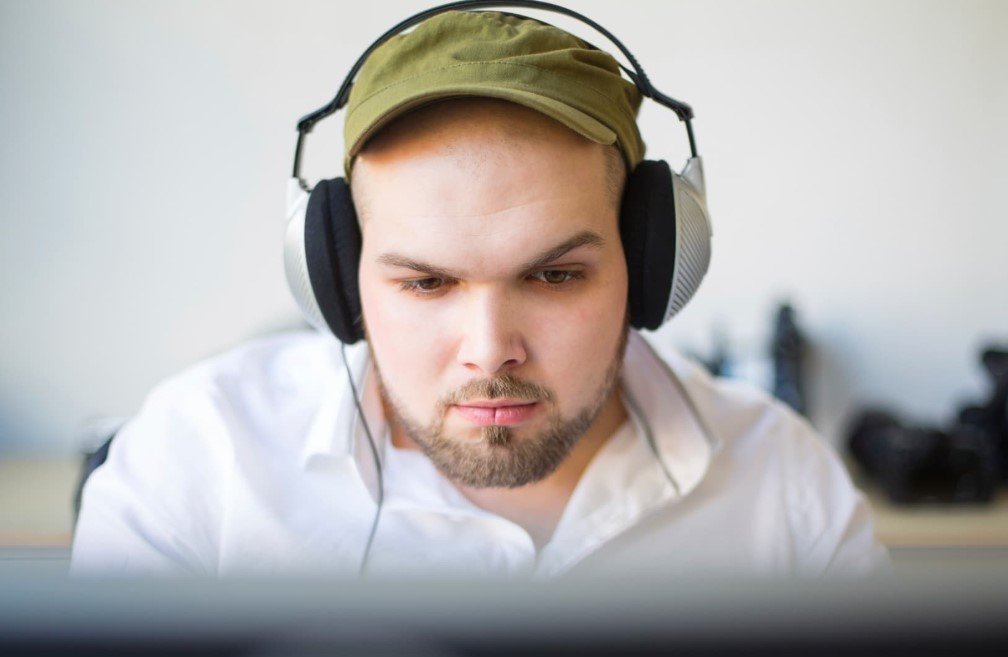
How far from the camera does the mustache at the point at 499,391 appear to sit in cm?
68

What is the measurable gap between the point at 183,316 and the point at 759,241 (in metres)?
1.04

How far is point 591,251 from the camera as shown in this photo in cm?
71

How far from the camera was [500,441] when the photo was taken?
2.34 ft

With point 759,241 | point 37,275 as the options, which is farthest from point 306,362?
point 759,241

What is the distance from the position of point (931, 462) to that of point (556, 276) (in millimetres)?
1302

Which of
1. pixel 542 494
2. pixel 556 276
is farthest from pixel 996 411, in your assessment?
pixel 556 276

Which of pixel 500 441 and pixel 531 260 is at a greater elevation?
pixel 531 260

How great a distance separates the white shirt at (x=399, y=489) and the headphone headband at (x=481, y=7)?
0.93 ft

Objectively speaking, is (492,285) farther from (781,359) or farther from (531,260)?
(781,359)

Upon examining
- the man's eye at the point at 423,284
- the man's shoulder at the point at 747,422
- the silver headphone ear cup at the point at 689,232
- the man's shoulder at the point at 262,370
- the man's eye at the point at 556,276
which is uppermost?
the silver headphone ear cup at the point at 689,232

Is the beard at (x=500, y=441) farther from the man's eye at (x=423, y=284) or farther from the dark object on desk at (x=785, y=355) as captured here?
the dark object on desk at (x=785, y=355)

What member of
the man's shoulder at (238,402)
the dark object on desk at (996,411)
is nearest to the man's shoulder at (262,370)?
the man's shoulder at (238,402)

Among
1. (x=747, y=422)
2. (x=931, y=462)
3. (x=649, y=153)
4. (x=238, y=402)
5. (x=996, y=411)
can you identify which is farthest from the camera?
(x=996, y=411)

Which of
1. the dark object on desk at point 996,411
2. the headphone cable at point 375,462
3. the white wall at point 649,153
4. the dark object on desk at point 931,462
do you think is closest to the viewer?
the headphone cable at point 375,462
